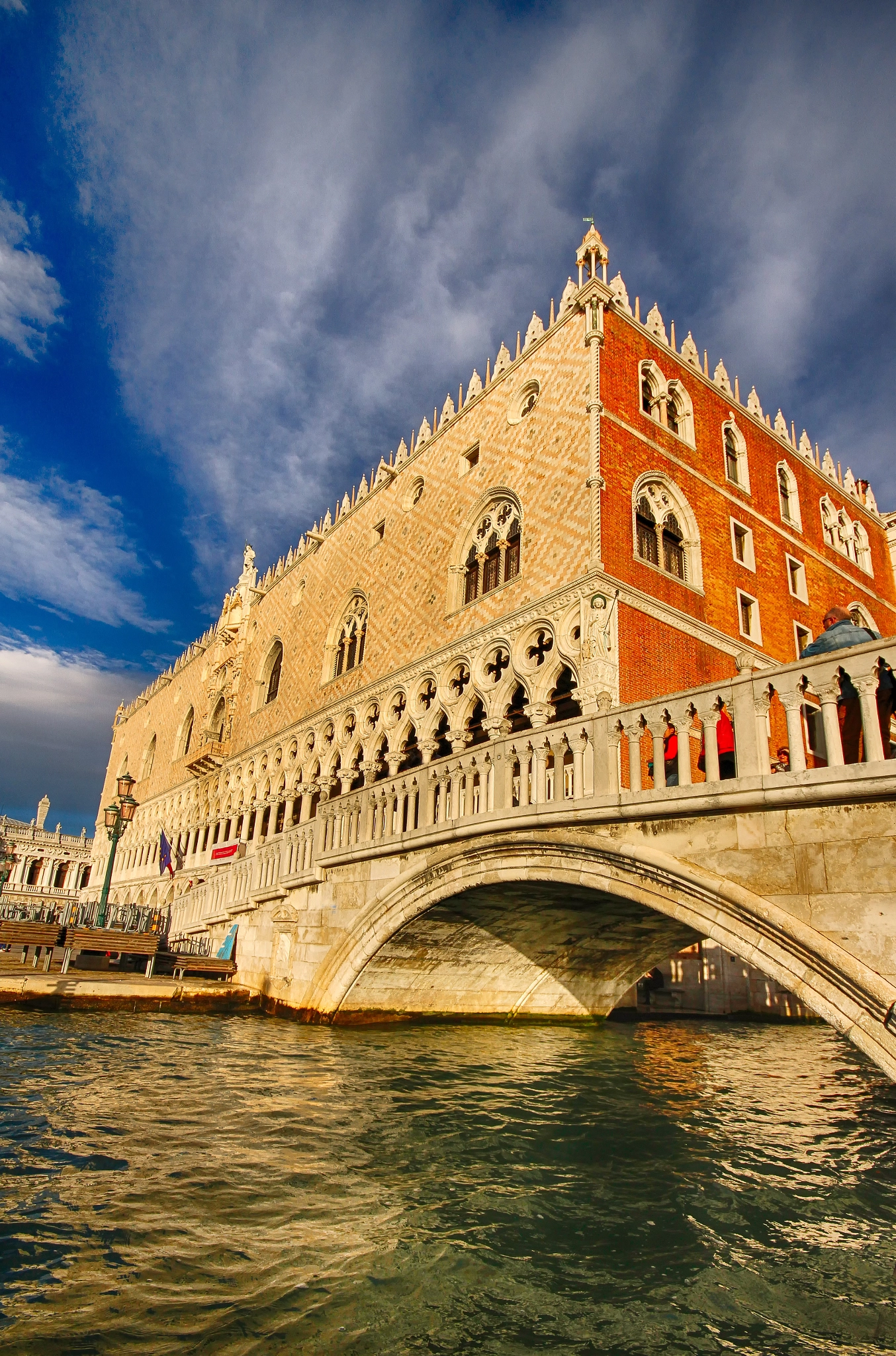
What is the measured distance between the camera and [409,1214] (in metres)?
A: 3.96

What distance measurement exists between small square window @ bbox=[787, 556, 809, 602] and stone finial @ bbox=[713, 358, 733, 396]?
12.5ft

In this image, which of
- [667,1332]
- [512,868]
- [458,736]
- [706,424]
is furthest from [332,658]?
[667,1332]

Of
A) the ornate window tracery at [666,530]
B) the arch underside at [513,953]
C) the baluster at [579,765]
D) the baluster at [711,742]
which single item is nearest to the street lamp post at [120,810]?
the arch underside at [513,953]

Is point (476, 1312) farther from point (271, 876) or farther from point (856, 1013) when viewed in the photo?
point (271, 876)

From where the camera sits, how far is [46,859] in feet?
162

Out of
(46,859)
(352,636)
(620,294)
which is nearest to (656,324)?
(620,294)

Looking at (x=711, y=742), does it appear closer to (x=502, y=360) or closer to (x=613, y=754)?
(x=613, y=754)

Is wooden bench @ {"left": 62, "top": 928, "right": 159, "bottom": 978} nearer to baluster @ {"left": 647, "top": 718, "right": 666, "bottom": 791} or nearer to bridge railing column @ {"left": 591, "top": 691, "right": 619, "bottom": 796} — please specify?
bridge railing column @ {"left": 591, "top": 691, "right": 619, "bottom": 796}

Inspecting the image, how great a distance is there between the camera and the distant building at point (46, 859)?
48.1 metres

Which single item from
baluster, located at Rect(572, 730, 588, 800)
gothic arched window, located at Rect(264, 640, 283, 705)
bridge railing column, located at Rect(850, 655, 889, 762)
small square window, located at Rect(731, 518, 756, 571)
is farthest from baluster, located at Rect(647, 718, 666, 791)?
gothic arched window, located at Rect(264, 640, 283, 705)

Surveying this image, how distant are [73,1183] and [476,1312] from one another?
228 centimetres

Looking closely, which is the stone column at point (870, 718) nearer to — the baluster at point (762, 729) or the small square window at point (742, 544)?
the baluster at point (762, 729)

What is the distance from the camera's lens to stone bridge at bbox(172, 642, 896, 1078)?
4.77 metres

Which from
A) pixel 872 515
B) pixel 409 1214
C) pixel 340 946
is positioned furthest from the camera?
pixel 872 515
